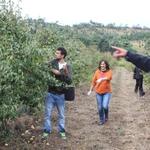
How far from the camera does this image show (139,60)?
524 centimetres

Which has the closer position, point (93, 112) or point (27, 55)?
A: point (27, 55)

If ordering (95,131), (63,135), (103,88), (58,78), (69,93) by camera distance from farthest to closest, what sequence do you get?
(103,88), (95,131), (63,135), (69,93), (58,78)

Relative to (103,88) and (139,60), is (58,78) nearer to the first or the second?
(103,88)

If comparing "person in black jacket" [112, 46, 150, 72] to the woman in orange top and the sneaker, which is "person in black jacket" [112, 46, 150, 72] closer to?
the sneaker

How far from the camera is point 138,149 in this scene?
10102mm

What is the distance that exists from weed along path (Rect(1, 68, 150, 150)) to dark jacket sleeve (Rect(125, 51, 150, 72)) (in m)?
4.74

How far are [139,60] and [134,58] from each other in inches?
2.5

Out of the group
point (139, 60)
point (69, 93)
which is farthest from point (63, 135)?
point (139, 60)

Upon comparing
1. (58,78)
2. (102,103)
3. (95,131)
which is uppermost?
(58,78)

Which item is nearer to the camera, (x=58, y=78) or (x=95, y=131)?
(x=58, y=78)

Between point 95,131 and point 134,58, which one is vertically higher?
point 134,58

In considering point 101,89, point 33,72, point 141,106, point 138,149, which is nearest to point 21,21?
point 33,72

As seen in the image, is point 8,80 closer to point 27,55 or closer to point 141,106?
point 27,55

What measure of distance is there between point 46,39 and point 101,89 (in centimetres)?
367
